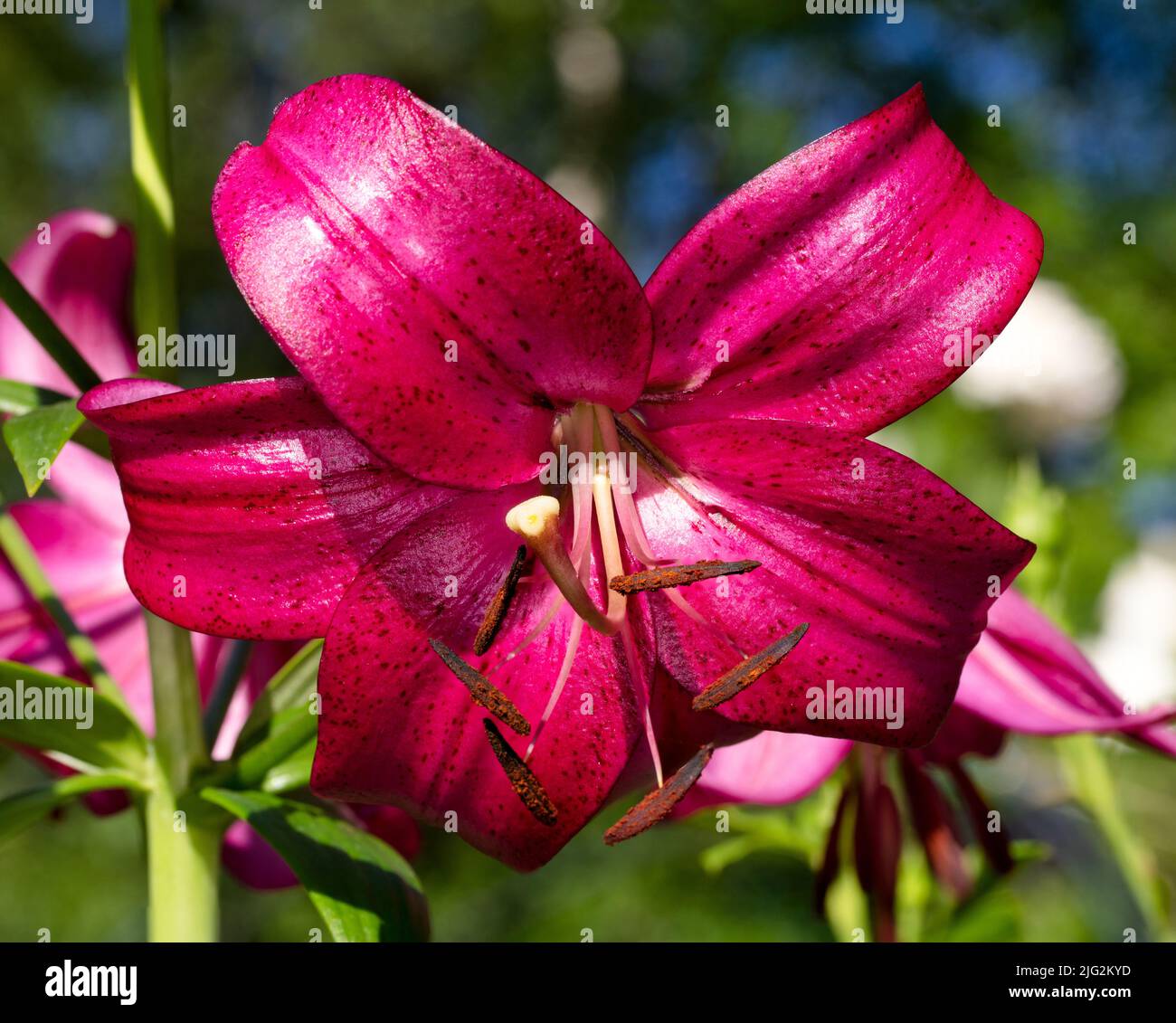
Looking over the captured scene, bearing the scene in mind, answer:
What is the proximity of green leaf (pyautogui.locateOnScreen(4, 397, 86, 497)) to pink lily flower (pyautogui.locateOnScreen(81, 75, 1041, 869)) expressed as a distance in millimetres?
36

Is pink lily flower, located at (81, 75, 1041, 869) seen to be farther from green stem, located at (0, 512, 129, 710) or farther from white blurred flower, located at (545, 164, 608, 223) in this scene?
white blurred flower, located at (545, 164, 608, 223)

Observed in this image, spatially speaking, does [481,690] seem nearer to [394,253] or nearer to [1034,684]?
[394,253]

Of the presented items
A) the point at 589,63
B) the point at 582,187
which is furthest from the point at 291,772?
the point at 589,63

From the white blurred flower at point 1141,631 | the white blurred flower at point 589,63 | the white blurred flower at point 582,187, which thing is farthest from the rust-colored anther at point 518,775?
the white blurred flower at point 589,63

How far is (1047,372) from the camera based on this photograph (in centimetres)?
289

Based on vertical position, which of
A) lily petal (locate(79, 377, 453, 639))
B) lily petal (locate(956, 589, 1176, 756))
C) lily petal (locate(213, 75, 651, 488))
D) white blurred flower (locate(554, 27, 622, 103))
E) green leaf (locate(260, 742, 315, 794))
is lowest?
green leaf (locate(260, 742, 315, 794))

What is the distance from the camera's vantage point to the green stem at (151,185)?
62 centimetres

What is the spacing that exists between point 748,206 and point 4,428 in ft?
1.09

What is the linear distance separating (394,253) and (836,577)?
0.24 meters

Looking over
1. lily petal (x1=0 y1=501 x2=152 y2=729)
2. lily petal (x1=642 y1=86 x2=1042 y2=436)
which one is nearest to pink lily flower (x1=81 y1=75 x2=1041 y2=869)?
lily petal (x1=642 y1=86 x2=1042 y2=436)

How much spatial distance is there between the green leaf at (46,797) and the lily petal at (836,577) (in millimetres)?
277

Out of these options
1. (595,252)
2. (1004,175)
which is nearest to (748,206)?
(595,252)

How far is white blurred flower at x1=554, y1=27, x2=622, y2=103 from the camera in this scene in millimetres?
A: 6369
